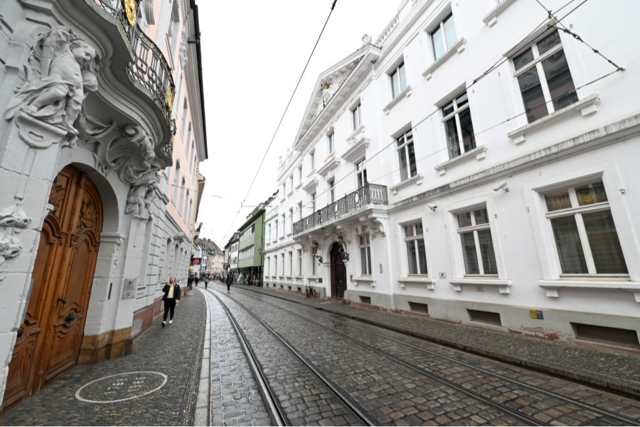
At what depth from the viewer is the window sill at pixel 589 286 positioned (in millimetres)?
4950

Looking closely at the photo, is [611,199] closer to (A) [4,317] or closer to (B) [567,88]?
(B) [567,88]

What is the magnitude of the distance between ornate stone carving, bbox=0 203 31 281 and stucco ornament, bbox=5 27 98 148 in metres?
0.75

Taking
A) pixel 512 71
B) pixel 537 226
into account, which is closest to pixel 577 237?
pixel 537 226

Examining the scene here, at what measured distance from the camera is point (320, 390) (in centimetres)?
395

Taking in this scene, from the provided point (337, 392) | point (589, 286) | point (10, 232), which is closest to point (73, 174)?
point (10, 232)

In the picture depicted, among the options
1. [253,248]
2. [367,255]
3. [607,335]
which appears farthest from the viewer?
[253,248]

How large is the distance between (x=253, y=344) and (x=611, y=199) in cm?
839

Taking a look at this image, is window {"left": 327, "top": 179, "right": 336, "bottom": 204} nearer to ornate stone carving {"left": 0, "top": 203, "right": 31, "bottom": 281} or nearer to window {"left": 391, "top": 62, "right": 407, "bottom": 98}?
window {"left": 391, "top": 62, "right": 407, "bottom": 98}

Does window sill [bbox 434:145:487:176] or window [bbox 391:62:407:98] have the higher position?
window [bbox 391:62:407:98]

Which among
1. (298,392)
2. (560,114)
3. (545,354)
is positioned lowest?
(298,392)

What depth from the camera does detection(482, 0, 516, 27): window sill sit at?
304 inches

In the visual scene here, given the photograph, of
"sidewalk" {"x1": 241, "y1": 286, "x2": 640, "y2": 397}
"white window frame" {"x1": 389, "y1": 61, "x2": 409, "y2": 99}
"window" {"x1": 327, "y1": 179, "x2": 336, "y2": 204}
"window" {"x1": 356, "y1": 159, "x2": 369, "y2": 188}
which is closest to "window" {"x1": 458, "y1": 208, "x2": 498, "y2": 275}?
"sidewalk" {"x1": 241, "y1": 286, "x2": 640, "y2": 397}

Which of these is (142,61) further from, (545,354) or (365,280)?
(365,280)

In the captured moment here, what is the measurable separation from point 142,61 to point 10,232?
343 cm
